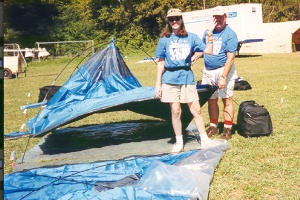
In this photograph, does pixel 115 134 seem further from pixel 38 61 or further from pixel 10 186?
pixel 38 61

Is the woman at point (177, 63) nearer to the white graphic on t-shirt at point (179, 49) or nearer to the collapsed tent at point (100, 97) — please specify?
the white graphic on t-shirt at point (179, 49)

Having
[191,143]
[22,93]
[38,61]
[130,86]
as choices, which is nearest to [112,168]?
[191,143]

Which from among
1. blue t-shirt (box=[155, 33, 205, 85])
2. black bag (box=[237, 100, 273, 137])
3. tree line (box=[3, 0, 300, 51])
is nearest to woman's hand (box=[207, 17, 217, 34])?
blue t-shirt (box=[155, 33, 205, 85])

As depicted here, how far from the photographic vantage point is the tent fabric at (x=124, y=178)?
11.2ft

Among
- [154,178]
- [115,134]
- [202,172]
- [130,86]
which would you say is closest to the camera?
[154,178]

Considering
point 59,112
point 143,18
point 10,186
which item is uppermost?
point 143,18

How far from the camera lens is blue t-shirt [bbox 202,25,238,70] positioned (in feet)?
16.4

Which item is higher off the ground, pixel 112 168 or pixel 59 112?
pixel 59 112

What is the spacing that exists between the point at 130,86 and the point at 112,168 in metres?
2.58

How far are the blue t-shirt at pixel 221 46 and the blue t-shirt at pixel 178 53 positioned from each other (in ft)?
1.51

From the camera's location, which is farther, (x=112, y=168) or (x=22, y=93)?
(x=22, y=93)

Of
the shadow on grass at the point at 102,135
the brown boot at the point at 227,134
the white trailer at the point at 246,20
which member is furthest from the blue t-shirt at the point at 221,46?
the white trailer at the point at 246,20

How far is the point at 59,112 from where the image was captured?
17.9ft

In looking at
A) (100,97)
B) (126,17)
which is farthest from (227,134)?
(126,17)
